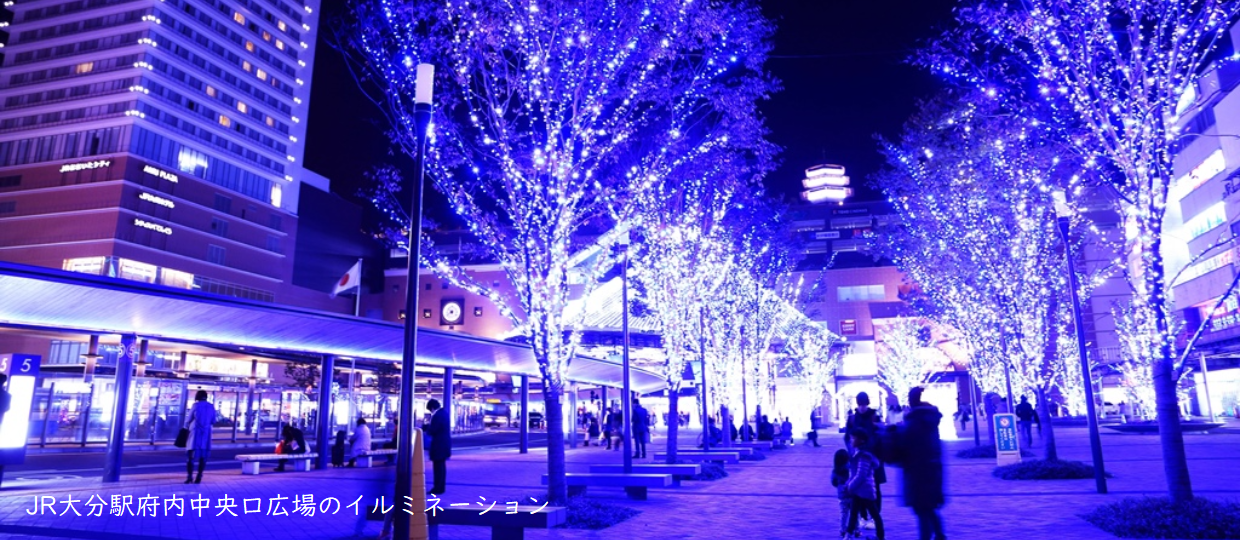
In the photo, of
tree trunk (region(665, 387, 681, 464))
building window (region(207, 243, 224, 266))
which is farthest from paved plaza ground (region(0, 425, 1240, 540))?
building window (region(207, 243, 224, 266))

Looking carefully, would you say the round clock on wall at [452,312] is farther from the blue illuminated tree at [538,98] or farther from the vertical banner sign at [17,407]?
the blue illuminated tree at [538,98]

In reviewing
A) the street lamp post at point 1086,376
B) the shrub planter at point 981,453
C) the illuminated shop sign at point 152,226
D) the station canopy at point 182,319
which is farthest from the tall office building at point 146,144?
the street lamp post at point 1086,376

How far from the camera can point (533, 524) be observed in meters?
7.92

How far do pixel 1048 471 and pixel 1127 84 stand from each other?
7.92 metres

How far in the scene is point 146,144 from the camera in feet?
206

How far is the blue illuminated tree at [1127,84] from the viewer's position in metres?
9.35

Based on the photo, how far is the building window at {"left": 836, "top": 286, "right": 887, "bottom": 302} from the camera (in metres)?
68.8

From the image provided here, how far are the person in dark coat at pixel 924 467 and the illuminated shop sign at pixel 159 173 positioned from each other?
68.5 metres

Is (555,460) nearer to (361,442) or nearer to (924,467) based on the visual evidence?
(924,467)

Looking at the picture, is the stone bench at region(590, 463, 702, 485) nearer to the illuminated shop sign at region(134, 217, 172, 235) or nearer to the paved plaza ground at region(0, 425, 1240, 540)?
the paved plaza ground at region(0, 425, 1240, 540)

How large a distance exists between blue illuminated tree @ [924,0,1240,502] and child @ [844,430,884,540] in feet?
11.7

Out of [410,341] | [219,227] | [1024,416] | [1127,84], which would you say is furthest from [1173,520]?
[219,227]

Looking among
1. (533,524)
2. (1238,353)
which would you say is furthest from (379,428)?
(1238,353)

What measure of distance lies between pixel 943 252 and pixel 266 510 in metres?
18.2
